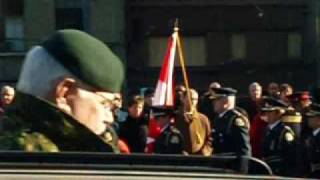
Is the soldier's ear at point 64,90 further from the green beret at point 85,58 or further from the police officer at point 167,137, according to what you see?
the police officer at point 167,137

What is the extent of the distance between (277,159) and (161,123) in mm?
1206

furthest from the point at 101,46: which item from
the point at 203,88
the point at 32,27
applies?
the point at 32,27

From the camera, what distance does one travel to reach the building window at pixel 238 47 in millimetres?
24500

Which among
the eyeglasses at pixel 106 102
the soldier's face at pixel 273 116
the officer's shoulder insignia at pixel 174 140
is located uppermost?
the eyeglasses at pixel 106 102

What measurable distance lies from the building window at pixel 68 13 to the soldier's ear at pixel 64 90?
22.4 metres

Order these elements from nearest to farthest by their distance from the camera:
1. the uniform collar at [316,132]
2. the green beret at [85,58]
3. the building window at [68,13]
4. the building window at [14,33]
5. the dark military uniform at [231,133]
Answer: the green beret at [85,58] < the dark military uniform at [231,133] < the uniform collar at [316,132] < the building window at [14,33] < the building window at [68,13]

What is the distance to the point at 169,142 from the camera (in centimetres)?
1000

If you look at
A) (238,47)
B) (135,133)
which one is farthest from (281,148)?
(238,47)

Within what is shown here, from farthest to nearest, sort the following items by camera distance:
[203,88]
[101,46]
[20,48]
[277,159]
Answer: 1. [20,48]
2. [203,88]
3. [277,159]
4. [101,46]

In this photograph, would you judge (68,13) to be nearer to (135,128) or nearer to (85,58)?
(135,128)

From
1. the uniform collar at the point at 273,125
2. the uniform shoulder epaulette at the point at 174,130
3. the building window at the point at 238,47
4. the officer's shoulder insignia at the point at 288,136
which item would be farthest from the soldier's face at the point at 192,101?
the building window at the point at 238,47

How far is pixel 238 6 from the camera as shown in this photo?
24500 millimetres

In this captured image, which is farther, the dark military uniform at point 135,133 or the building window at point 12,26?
the building window at point 12,26

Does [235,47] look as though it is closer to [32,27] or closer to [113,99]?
[32,27]
